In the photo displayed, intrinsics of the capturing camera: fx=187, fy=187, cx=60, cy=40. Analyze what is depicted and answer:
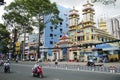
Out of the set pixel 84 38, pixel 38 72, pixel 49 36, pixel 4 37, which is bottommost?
pixel 38 72

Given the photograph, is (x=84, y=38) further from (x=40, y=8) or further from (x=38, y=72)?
(x=38, y=72)

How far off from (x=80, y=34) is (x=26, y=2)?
17202mm

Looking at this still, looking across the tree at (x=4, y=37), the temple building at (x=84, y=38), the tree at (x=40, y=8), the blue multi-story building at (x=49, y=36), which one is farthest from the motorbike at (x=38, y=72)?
the blue multi-story building at (x=49, y=36)

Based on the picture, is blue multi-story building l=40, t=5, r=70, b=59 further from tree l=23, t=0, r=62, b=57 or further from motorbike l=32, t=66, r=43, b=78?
motorbike l=32, t=66, r=43, b=78

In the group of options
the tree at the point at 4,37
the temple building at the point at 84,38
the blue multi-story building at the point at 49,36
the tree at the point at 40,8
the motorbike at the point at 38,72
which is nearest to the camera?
the motorbike at the point at 38,72

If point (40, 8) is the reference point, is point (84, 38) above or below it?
below

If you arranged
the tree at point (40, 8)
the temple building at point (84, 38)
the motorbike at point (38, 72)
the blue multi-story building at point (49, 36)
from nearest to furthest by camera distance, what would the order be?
the motorbike at point (38, 72), the tree at point (40, 8), the temple building at point (84, 38), the blue multi-story building at point (49, 36)

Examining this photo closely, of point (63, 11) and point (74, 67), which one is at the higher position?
point (63, 11)

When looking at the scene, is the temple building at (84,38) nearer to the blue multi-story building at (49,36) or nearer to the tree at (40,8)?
the blue multi-story building at (49,36)

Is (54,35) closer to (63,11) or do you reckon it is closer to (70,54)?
(63,11)

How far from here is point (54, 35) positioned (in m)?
62.0

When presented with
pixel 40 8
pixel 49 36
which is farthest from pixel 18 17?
pixel 49 36

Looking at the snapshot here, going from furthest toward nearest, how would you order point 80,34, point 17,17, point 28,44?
point 28,44
point 80,34
point 17,17

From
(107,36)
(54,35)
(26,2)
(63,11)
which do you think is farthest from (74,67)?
(63,11)
